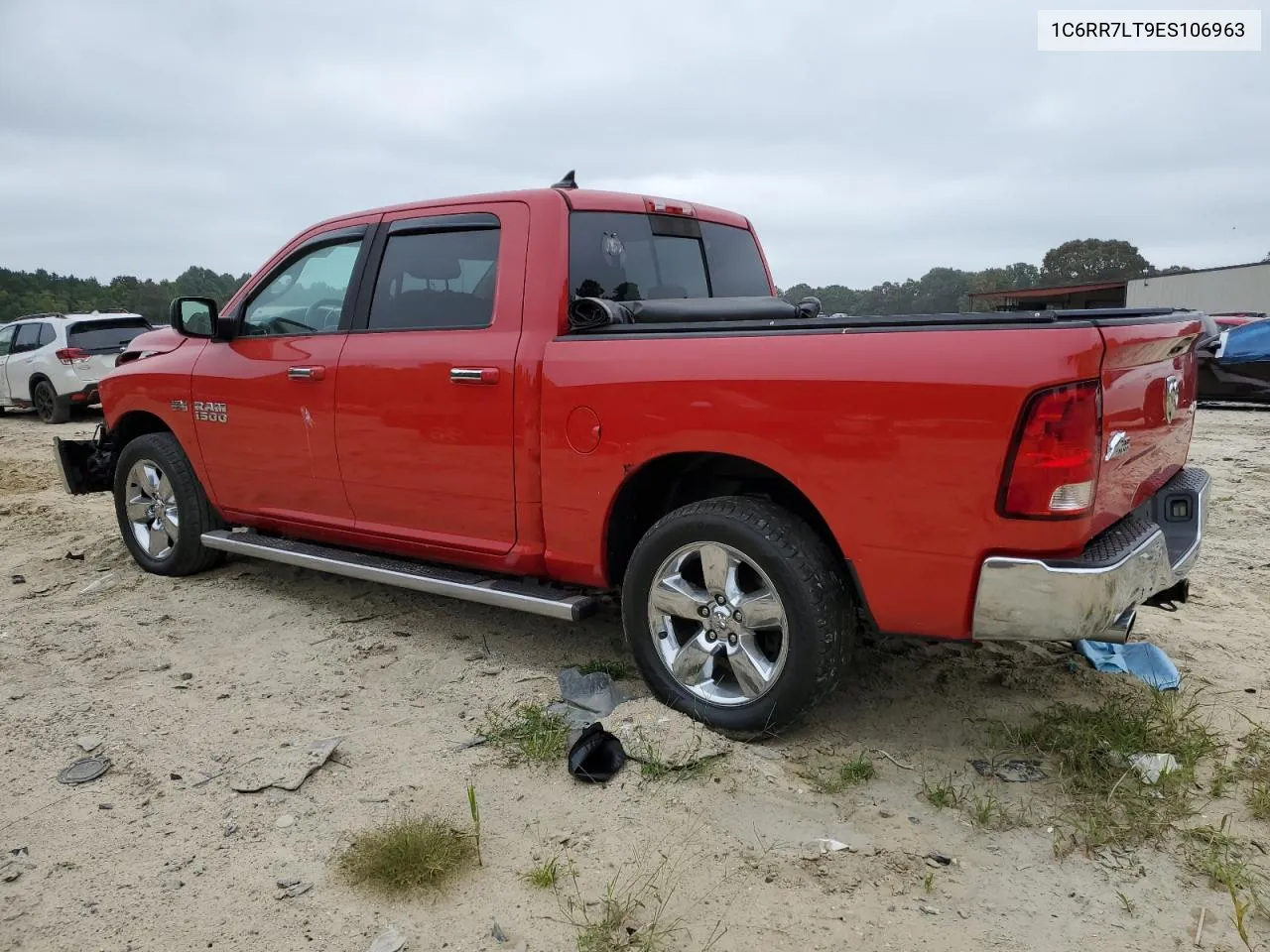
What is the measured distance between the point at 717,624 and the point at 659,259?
5.92 feet

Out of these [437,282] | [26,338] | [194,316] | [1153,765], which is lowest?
[1153,765]

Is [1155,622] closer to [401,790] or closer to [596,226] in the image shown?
[596,226]

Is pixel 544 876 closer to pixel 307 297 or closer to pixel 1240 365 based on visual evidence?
pixel 307 297

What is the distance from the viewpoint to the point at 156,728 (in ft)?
11.7

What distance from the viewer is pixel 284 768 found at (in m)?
3.23

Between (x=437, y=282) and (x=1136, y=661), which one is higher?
(x=437, y=282)

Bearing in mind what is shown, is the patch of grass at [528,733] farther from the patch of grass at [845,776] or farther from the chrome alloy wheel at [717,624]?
the patch of grass at [845,776]

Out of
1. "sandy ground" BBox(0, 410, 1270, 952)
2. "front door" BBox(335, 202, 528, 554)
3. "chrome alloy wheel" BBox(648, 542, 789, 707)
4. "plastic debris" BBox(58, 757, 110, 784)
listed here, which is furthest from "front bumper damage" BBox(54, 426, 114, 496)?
"chrome alloy wheel" BBox(648, 542, 789, 707)

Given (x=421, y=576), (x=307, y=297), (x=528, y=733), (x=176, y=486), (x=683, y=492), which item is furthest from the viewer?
(x=176, y=486)

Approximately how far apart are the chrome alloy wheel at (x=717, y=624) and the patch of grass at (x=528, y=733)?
18.3 inches

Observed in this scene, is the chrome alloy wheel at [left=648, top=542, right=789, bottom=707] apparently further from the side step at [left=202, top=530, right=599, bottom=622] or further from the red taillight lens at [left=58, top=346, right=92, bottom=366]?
the red taillight lens at [left=58, top=346, right=92, bottom=366]

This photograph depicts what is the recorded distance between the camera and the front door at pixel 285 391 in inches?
175

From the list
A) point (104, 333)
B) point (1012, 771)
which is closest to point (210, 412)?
point (1012, 771)

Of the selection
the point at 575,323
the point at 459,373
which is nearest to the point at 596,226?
the point at 575,323
